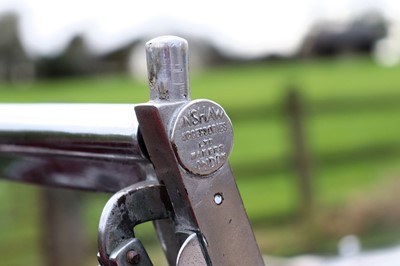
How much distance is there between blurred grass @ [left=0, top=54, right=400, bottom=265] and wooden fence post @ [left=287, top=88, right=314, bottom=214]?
0.08 meters

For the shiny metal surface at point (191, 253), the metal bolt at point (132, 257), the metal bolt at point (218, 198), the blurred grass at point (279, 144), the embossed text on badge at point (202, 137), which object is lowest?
the blurred grass at point (279, 144)

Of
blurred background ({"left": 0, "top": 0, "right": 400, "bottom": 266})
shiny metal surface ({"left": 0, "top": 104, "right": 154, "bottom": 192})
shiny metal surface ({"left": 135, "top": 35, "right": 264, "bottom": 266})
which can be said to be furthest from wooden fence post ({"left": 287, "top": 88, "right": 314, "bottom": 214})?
shiny metal surface ({"left": 135, "top": 35, "right": 264, "bottom": 266})

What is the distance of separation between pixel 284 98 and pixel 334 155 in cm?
257

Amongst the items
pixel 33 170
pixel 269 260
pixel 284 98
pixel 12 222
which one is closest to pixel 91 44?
pixel 284 98

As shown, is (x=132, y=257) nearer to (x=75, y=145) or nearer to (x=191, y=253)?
(x=191, y=253)

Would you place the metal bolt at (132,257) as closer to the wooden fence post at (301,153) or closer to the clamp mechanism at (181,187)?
the clamp mechanism at (181,187)

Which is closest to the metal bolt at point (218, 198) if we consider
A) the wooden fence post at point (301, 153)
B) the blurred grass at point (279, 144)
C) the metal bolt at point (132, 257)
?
the metal bolt at point (132, 257)

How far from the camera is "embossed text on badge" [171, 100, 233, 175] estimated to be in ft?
2.62

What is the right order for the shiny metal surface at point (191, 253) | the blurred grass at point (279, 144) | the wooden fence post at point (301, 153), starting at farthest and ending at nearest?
the wooden fence post at point (301, 153) < the blurred grass at point (279, 144) < the shiny metal surface at point (191, 253)

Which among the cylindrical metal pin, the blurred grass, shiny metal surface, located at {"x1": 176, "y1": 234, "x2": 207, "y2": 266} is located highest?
the cylindrical metal pin

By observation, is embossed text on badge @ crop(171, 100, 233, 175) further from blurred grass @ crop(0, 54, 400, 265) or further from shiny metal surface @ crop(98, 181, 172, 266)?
blurred grass @ crop(0, 54, 400, 265)

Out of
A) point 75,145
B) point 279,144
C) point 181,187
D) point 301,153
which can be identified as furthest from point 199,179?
point 279,144

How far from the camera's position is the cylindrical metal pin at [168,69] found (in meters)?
0.81

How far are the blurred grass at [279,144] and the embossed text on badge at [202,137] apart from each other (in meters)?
4.88
